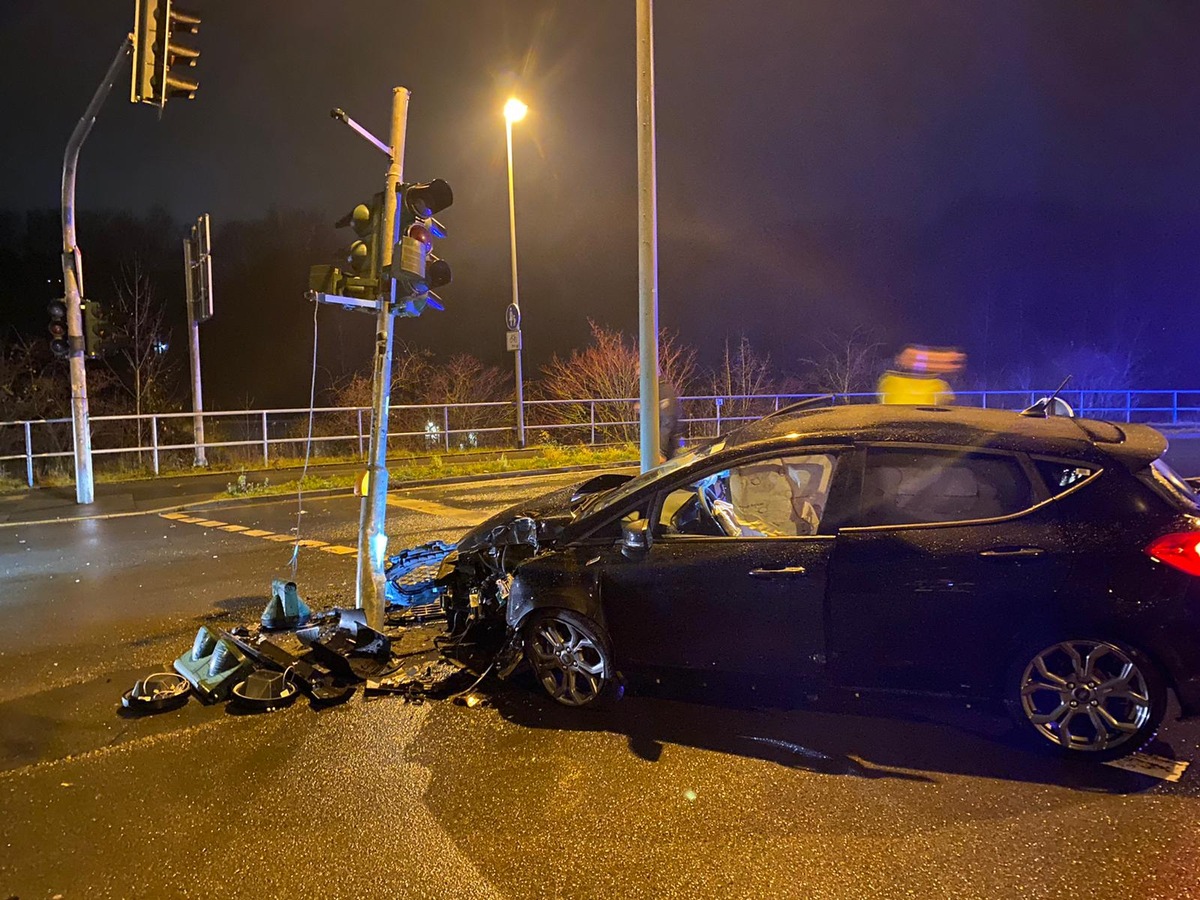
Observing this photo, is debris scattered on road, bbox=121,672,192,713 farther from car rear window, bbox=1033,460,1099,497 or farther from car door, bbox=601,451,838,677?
car rear window, bbox=1033,460,1099,497

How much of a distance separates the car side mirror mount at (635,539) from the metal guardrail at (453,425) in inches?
619

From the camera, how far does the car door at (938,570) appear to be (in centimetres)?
388

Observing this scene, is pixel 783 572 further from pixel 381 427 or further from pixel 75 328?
pixel 75 328

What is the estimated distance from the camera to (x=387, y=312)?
247 inches

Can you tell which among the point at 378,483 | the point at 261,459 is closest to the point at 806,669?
the point at 378,483

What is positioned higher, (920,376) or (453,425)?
(920,376)

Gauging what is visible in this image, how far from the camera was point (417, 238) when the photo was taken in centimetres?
612

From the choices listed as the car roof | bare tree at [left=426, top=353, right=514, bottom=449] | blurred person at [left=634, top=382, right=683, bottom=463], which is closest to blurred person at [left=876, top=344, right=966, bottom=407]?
blurred person at [left=634, top=382, right=683, bottom=463]

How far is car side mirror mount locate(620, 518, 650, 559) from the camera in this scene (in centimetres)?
437

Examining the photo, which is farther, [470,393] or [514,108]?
[470,393]

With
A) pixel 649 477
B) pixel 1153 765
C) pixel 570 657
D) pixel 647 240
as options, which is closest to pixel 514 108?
pixel 647 240

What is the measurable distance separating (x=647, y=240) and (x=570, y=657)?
581cm

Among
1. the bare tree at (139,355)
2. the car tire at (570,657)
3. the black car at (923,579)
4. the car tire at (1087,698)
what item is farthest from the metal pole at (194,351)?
the car tire at (1087,698)

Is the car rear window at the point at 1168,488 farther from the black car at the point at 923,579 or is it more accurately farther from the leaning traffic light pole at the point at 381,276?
the leaning traffic light pole at the point at 381,276
